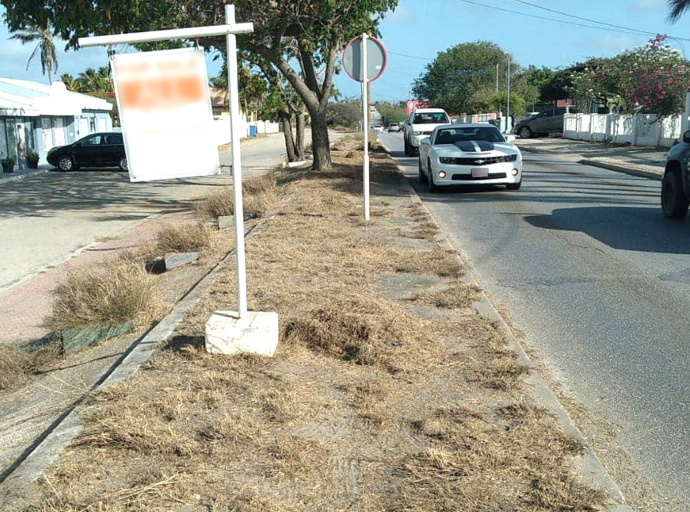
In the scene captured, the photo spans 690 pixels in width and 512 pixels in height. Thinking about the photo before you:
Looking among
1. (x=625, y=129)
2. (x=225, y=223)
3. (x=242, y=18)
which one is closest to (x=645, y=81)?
(x=625, y=129)

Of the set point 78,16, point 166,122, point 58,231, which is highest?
point 78,16

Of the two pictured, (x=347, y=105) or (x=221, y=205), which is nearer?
(x=221, y=205)

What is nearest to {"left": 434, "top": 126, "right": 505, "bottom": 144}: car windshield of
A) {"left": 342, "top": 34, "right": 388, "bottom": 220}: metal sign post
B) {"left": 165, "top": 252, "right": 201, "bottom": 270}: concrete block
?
{"left": 342, "top": 34, "right": 388, "bottom": 220}: metal sign post

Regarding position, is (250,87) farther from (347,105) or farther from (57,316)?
(347,105)

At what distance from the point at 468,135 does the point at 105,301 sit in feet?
38.8

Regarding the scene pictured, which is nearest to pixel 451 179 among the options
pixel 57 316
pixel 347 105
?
pixel 57 316

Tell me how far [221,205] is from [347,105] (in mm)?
80282

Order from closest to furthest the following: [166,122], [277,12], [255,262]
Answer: [166,122] < [255,262] < [277,12]

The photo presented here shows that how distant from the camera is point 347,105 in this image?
93.1 meters

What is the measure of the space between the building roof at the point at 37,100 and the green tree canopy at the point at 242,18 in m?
16.6

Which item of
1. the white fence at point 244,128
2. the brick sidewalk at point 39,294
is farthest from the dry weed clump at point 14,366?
the white fence at point 244,128

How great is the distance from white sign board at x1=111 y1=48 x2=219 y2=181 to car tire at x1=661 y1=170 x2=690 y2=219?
861cm

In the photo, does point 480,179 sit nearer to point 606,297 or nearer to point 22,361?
point 606,297

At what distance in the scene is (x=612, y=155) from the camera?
29516mm
